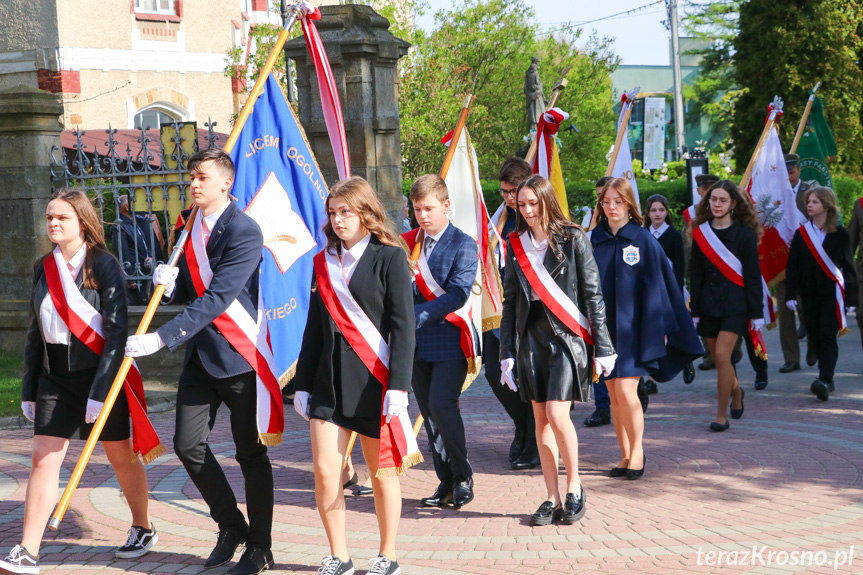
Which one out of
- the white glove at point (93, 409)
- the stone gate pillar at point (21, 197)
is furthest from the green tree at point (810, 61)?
the white glove at point (93, 409)

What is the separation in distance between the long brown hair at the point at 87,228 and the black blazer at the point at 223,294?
529 millimetres

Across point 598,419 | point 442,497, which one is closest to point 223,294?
point 442,497

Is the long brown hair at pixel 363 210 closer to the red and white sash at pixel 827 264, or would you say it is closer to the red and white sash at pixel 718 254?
the red and white sash at pixel 718 254

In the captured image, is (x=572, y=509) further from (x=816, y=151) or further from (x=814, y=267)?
(x=816, y=151)

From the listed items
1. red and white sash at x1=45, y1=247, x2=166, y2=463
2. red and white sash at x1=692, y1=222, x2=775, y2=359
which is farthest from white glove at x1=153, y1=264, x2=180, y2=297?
red and white sash at x1=692, y1=222, x2=775, y2=359

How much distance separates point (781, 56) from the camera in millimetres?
20328

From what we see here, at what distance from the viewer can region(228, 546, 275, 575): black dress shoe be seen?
16.0 ft

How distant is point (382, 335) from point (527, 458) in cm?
273

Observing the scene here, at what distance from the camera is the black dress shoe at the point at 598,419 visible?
27.9 ft

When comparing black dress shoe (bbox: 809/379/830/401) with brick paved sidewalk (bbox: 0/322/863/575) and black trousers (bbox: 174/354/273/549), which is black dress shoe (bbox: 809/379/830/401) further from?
black trousers (bbox: 174/354/273/549)

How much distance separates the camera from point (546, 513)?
5.71m

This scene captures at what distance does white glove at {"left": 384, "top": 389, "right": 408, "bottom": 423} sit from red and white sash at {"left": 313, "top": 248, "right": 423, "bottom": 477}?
0.08 metres

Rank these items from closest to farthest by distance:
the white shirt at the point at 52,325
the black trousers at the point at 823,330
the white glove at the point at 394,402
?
the white glove at the point at 394,402
the white shirt at the point at 52,325
the black trousers at the point at 823,330

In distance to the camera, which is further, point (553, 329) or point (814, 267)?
point (814, 267)
